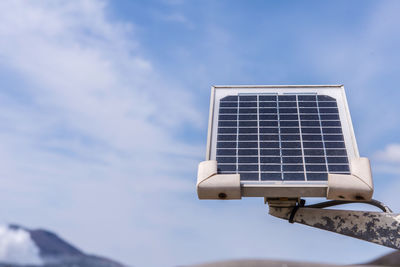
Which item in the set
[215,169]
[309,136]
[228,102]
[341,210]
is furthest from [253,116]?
[341,210]

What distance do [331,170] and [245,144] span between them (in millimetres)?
1490

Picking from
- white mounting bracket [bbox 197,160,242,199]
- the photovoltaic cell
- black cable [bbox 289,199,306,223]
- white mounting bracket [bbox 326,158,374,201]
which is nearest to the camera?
white mounting bracket [bbox 326,158,374,201]

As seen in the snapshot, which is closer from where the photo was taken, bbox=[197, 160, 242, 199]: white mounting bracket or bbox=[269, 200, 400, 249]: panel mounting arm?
bbox=[197, 160, 242, 199]: white mounting bracket

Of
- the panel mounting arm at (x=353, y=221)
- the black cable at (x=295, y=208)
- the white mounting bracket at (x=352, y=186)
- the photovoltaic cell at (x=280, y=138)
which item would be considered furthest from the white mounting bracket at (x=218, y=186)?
the white mounting bracket at (x=352, y=186)

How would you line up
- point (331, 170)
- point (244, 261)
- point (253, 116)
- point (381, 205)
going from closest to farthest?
point (244, 261) < point (331, 170) < point (381, 205) < point (253, 116)

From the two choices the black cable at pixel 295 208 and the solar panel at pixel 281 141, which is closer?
the solar panel at pixel 281 141

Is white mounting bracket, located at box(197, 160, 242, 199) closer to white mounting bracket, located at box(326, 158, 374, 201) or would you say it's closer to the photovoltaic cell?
the photovoltaic cell

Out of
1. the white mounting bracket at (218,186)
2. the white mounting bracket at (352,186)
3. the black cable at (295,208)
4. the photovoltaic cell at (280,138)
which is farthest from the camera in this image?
the black cable at (295,208)

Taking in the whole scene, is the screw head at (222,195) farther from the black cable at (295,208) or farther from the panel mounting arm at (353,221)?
the black cable at (295,208)

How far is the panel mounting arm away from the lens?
6.65 metres

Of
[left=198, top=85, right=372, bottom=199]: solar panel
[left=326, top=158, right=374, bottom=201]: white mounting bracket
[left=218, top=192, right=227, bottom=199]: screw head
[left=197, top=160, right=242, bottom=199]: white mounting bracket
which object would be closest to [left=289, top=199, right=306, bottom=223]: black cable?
[left=198, top=85, right=372, bottom=199]: solar panel

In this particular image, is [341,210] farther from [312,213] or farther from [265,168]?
[265,168]

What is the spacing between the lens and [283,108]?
7777 mm

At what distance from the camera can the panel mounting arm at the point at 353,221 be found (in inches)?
262
